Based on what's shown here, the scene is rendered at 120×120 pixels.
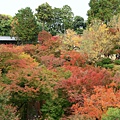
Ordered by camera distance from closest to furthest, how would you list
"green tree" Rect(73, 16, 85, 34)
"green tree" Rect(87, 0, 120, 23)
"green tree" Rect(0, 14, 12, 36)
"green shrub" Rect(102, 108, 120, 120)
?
"green shrub" Rect(102, 108, 120, 120), "green tree" Rect(87, 0, 120, 23), "green tree" Rect(0, 14, 12, 36), "green tree" Rect(73, 16, 85, 34)

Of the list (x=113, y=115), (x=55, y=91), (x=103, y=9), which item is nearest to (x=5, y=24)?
(x=103, y=9)

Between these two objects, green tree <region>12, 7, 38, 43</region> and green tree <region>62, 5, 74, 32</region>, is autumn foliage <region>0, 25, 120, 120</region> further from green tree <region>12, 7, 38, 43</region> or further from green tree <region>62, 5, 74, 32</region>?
green tree <region>62, 5, 74, 32</region>

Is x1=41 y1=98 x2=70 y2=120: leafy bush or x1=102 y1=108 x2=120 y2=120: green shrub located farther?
x1=41 y1=98 x2=70 y2=120: leafy bush

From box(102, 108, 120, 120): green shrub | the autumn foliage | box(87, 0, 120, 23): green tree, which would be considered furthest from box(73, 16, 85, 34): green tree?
box(102, 108, 120, 120): green shrub

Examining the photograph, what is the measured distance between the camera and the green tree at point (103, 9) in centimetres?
3244

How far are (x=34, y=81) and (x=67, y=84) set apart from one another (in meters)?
1.94

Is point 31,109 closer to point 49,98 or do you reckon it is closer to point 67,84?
point 49,98

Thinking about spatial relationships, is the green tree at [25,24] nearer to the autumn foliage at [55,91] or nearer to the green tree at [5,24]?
the green tree at [5,24]

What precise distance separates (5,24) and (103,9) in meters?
17.9

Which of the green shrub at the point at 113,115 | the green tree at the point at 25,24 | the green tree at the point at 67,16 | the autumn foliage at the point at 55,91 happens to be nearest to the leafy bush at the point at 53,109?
the autumn foliage at the point at 55,91

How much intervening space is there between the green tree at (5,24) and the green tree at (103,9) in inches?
608

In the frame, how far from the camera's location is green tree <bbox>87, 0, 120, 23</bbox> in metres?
32.4

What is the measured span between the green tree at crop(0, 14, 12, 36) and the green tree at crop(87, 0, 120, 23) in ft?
50.7

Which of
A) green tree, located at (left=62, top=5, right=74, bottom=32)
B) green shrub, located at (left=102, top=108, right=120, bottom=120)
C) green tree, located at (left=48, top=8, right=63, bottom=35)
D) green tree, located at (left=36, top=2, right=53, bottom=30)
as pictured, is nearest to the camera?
green shrub, located at (left=102, top=108, right=120, bottom=120)
